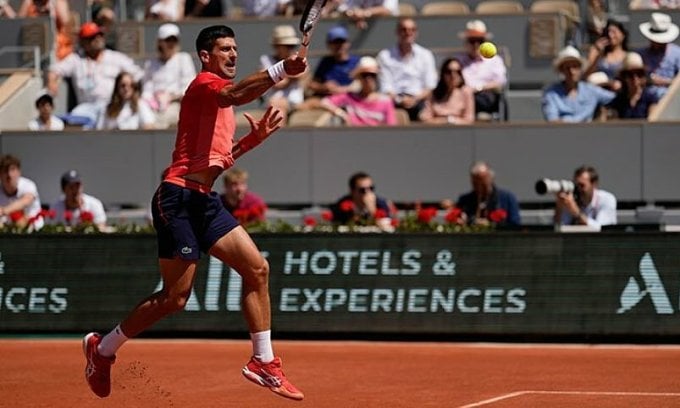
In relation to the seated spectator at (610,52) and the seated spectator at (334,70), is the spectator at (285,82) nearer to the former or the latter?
the seated spectator at (334,70)

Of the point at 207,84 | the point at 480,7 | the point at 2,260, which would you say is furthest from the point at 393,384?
the point at 480,7

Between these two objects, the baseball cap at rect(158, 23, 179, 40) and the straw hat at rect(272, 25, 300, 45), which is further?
the baseball cap at rect(158, 23, 179, 40)

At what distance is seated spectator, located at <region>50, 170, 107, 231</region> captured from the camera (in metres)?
15.6

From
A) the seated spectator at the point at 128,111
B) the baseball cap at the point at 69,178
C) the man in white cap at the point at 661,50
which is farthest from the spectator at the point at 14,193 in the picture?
the man in white cap at the point at 661,50

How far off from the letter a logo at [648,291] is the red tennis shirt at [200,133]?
546 centimetres

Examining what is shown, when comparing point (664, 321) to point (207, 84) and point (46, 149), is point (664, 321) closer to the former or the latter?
point (207, 84)

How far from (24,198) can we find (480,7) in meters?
6.21

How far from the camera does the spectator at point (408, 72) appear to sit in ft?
55.9

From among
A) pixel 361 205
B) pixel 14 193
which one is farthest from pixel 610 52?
pixel 14 193

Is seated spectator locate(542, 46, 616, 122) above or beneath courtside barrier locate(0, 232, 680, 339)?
above

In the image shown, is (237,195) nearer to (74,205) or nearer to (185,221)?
(74,205)

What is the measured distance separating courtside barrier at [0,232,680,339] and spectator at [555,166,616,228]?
1166mm

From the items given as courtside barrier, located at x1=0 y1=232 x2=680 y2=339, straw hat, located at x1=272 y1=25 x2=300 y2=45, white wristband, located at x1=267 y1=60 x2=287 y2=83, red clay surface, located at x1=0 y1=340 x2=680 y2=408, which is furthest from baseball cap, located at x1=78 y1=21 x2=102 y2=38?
white wristband, located at x1=267 y1=60 x2=287 y2=83

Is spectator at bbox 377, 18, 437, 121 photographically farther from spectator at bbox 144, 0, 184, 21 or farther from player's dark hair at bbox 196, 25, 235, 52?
player's dark hair at bbox 196, 25, 235, 52
